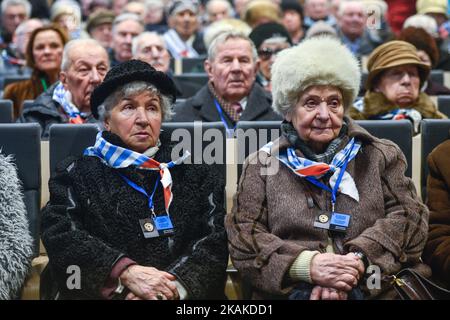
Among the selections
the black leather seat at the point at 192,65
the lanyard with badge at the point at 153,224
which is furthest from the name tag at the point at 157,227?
the black leather seat at the point at 192,65

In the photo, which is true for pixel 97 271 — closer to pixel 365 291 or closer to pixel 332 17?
pixel 365 291

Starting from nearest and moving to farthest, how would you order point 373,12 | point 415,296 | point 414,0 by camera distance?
1. point 415,296
2. point 373,12
3. point 414,0

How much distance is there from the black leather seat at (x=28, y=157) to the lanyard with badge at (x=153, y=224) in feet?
1.68

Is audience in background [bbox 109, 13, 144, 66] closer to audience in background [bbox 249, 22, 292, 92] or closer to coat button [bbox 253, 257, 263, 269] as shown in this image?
audience in background [bbox 249, 22, 292, 92]

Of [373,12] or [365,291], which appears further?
[373,12]

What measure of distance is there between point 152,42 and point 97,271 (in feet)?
10.8

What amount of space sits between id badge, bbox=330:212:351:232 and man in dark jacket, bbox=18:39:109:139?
1.77 meters

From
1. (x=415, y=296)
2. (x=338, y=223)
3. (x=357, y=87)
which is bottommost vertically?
(x=415, y=296)

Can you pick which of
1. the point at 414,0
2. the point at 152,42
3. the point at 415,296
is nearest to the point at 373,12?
the point at 414,0

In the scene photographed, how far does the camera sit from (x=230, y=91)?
4871mm

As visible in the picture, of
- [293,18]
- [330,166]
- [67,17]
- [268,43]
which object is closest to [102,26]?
[67,17]

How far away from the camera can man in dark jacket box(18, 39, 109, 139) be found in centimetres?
455

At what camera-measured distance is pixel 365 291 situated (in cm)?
304

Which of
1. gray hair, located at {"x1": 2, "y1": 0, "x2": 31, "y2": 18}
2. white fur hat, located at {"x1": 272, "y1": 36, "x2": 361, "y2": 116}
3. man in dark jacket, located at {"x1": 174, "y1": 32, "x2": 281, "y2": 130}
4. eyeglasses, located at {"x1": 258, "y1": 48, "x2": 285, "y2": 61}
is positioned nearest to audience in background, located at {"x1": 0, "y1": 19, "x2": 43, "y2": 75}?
gray hair, located at {"x1": 2, "y1": 0, "x2": 31, "y2": 18}
